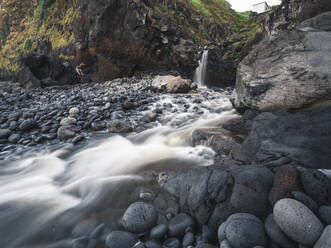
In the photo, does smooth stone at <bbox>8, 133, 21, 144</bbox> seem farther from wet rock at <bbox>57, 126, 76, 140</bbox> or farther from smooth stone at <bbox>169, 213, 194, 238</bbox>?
smooth stone at <bbox>169, 213, 194, 238</bbox>

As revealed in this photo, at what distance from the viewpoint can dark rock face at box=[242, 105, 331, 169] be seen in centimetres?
223

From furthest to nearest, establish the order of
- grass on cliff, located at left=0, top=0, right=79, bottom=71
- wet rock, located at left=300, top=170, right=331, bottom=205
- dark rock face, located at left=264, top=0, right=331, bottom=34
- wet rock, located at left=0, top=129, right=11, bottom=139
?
grass on cliff, located at left=0, top=0, right=79, bottom=71, dark rock face, located at left=264, top=0, right=331, bottom=34, wet rock, located at left=0, top=129, right=11, bottom=139, wet rock, located at left=300, top=170, right=331, bottom=205

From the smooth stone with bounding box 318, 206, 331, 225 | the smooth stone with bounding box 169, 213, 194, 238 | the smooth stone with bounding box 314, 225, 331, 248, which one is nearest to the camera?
the smooth stone with bounding box 314, 225, 331, 248

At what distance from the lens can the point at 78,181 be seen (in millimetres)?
2879

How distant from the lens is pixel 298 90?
11.2ft

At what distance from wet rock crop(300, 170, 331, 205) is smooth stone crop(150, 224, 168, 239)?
47.9 inches

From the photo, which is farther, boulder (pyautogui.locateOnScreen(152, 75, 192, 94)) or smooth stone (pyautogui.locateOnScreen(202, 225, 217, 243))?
boulder (pyautogui.locateOnScreen(152, 75, 192, 94))

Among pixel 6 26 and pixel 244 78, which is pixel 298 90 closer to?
pixel 244 78

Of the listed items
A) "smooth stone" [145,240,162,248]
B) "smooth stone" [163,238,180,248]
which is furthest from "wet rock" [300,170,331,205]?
"smooth stone" [145,240,162,248]

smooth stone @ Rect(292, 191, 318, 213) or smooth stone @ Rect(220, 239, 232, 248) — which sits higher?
smooth stone @ Rect(292, 191, 318, 213)

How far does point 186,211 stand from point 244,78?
365cm

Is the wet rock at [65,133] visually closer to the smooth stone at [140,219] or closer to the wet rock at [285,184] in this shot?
the smooth stone at [140,219]

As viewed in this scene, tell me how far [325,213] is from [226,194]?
690 millimetres

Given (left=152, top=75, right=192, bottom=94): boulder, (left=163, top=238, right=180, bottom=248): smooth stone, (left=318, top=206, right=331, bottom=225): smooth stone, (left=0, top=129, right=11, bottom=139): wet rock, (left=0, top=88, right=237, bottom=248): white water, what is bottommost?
(left=0, top=88, right=237, bottom=248): white water
